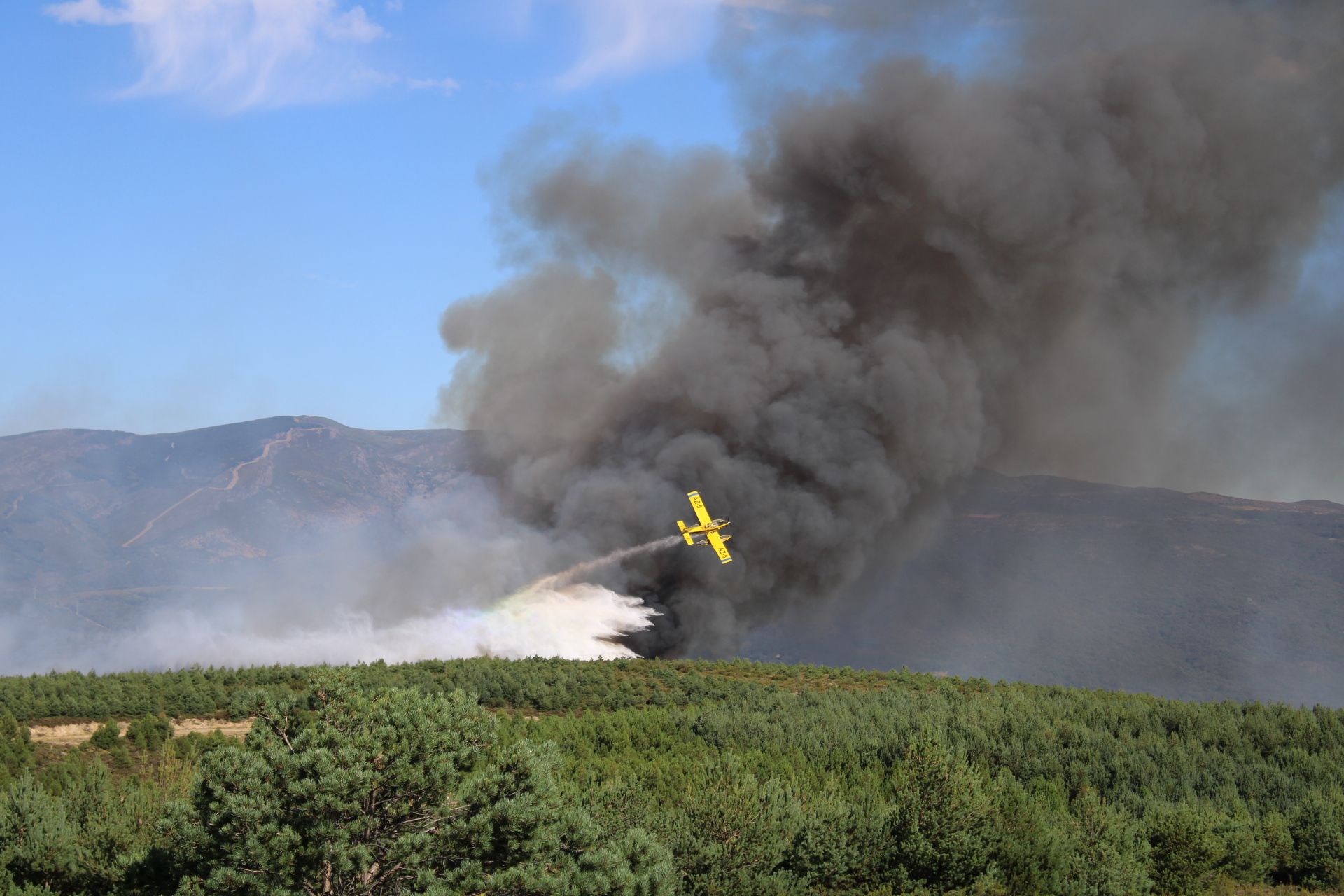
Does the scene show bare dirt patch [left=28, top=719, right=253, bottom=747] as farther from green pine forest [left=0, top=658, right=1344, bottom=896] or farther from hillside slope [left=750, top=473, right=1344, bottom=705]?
hillside slope [left=750, top=473, right=1344, bottom=705]

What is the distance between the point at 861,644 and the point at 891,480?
13709 cm

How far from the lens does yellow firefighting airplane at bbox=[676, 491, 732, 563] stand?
49.1 m

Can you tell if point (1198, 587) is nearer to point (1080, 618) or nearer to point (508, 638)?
point (1080, 618)

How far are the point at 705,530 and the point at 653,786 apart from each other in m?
17.9

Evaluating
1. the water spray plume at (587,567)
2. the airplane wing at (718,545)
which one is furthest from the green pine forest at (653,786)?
the airplane wing at (718,545)

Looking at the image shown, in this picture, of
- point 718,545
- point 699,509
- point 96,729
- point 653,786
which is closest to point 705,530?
point 718,545

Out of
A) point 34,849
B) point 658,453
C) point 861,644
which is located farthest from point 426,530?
point 861,644

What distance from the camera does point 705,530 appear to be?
4909 cm

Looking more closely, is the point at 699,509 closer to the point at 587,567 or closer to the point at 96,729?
the point at 587,567

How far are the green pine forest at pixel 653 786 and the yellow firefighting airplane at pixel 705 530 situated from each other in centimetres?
550

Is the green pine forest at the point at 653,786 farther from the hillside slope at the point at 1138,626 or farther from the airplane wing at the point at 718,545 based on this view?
the hillside slope at the point at 1138,626

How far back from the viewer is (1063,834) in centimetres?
2850

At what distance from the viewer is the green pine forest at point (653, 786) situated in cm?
1847

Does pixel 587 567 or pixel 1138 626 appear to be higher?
pixel 1138 626
